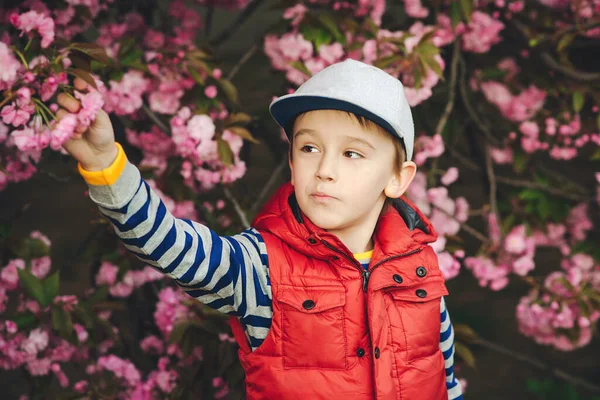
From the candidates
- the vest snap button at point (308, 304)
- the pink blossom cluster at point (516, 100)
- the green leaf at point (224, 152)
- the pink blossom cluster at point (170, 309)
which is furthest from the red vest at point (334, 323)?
the pink blossom cluster at point (516, 100)

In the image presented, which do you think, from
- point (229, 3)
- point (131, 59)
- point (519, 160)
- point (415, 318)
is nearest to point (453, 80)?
point (519, 160)

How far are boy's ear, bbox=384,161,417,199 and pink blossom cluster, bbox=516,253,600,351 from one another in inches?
49.5

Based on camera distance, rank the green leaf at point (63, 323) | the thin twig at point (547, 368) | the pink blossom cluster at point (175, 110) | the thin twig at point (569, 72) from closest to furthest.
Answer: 1. the green leaf at point (63, 323)
2. the pink blossom cluster at point (175, 110)
3. the thin twig at point (569, 72)
4. the thin twig at point (547, 368)

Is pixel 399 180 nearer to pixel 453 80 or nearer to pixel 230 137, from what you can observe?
pixel 230 137

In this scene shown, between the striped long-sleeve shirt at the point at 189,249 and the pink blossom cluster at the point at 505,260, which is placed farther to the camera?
the pink blossom cluster at the point at 505,260

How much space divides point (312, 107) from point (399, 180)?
31cm

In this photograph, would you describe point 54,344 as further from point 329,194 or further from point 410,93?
point 410,93

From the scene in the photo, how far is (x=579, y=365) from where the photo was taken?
12.4ft

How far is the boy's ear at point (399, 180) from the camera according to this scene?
1.73m

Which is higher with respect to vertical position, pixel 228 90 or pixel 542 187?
pixel 542 187

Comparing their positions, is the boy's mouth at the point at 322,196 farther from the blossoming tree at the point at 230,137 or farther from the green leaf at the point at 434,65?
the green leaf at the point at 434,65

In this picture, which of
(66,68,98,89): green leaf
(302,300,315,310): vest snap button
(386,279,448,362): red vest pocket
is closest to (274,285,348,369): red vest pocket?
(302,300,315,310): vest snap button

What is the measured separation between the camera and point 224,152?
7.57 feet

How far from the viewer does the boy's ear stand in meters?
1.73
